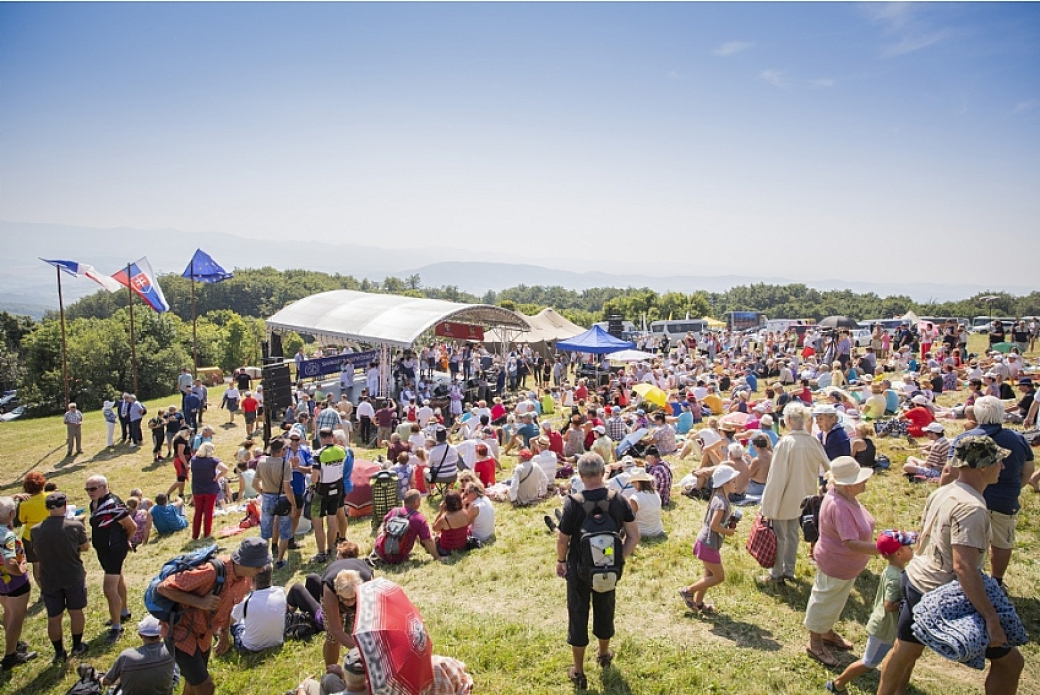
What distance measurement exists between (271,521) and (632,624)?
15.3 feet

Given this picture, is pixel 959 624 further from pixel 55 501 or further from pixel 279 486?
pixel 279 486

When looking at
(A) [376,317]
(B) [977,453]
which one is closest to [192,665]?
(B) [977,453]

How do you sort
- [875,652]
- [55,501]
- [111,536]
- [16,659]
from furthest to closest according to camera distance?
[111,536] < [16,659] < [55,501] < [875,652]

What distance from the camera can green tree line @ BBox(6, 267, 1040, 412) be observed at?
29328mm

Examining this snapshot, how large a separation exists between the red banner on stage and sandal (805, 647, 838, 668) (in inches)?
840

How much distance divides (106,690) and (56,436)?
17578 mm

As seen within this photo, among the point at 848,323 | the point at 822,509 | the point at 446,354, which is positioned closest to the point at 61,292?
the point at 446,354

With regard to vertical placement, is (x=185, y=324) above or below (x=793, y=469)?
below

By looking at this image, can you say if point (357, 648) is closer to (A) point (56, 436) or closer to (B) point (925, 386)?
(B) point (925, 386)

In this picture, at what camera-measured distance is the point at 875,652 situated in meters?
3.51

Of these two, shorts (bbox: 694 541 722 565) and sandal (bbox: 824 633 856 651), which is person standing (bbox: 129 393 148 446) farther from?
sandal (bbox: 824 633 856 651)

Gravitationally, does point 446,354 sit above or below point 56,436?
above

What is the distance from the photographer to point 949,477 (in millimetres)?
3611

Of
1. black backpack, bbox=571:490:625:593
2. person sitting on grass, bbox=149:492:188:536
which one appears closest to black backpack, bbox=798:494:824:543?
black backpack, bbox=571:490:625:593
